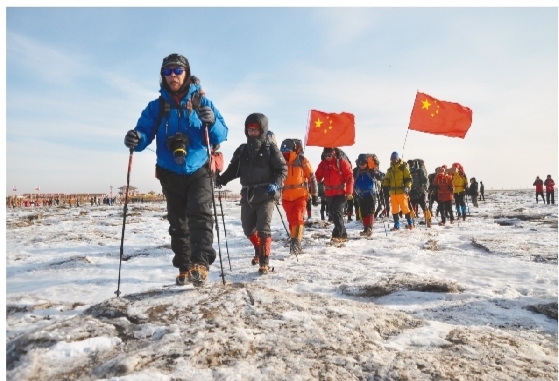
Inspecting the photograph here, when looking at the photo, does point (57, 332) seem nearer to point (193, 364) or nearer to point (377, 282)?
point (193, 364)

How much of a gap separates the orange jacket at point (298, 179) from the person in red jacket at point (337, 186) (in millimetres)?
1197

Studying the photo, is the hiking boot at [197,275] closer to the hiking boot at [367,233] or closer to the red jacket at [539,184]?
the hiking boot at [367,233]

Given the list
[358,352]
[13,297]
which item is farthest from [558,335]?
[13,297]

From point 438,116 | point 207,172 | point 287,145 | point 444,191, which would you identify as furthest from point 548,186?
point 207,172

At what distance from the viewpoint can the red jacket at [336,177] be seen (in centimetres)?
771

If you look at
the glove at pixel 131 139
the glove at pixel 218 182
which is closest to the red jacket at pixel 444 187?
the glove at pixel 218 182

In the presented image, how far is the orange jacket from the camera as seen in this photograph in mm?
6195

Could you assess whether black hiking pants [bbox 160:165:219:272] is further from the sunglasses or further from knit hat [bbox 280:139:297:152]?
knit hat [bbox 280:139:297:152]

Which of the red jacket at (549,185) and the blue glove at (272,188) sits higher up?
the red jacket at (549,185)

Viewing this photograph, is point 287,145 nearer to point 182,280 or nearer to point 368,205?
point 368,205

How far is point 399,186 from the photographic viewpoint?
33.1 feet

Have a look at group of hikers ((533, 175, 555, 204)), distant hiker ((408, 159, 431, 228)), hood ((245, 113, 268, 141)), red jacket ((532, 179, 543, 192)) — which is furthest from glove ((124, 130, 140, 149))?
red jacket ((532, 179, 543, 192))

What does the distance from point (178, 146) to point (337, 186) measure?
4.88 meters

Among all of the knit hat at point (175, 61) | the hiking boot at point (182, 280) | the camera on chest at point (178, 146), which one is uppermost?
the knit hat at point (175, 61)
